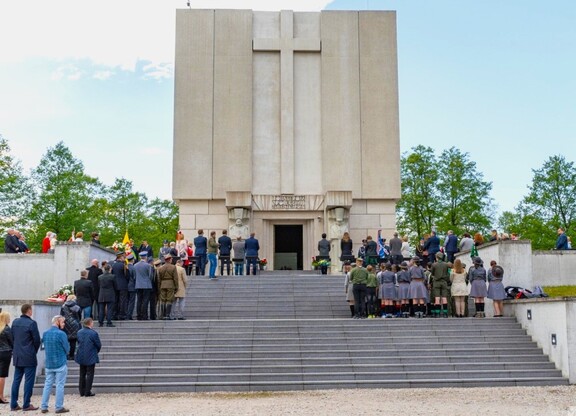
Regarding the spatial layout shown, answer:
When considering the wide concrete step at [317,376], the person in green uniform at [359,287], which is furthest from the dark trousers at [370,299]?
the wide concrete step at [317,376]

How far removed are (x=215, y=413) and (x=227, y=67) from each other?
22.7 metres

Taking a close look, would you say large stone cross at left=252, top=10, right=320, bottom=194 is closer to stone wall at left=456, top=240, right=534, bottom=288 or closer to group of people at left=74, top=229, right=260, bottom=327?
group of people at left=74, top=229, right=260, bottom=327

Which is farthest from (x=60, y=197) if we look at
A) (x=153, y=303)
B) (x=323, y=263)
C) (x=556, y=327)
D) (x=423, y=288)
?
(x=556, y=327)

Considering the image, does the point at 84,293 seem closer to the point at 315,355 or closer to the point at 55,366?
the point at 55,366

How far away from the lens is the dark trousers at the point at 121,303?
56.0ft

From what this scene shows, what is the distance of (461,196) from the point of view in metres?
42.4

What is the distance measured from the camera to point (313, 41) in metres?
31.5

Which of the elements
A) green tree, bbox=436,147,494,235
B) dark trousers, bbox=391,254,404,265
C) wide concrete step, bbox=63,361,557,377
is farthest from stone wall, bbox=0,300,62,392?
green tree, bbox=436,147,494,235

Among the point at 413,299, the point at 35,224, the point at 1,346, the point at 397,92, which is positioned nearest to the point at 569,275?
the point at 413,299

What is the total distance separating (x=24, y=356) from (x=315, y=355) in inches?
242

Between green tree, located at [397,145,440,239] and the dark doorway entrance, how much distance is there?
1335cm

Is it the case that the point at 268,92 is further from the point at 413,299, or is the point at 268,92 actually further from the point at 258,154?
the point at 413,299

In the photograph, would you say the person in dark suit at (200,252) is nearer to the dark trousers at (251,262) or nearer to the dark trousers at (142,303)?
the dark trousers at (251,262)

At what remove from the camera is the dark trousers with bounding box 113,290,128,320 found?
672 inches
